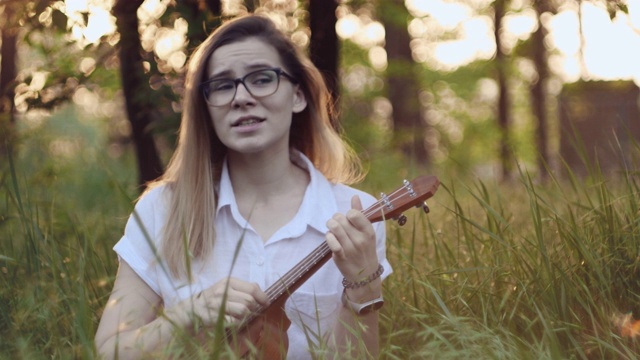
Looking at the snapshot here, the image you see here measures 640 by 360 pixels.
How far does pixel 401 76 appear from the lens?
13.1 metres

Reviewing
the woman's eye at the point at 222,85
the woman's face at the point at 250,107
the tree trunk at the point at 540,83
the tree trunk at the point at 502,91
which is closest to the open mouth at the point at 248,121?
the woman's face at the point at 250,107

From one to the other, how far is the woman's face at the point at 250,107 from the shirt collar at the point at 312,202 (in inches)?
5.1

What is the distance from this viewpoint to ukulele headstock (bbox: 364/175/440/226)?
7.82 feet

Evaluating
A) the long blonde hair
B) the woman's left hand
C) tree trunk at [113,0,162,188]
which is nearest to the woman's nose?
the long blonde hair

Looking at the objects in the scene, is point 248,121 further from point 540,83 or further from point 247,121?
point 540,83

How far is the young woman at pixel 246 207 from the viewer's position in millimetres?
2639

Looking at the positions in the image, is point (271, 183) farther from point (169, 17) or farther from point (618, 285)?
point (169, 17)

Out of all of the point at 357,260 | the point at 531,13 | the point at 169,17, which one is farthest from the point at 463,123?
the point at 357,260

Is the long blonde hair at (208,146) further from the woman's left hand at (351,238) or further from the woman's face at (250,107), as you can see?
the woman's left hand at (351,238)

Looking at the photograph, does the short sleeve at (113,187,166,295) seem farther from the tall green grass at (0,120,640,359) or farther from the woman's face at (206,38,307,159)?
the woman's face at (206,38,307,159)

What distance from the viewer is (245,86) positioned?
9.07 ft

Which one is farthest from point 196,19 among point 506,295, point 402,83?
point 402,83

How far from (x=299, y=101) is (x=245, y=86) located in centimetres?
33

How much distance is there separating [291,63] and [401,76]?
406 inches
